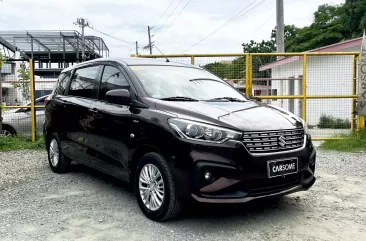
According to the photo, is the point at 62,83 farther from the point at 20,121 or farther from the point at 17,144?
the point at 20,121

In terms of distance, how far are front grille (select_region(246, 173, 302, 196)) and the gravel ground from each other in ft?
1.25

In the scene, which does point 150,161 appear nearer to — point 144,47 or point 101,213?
point 101,213

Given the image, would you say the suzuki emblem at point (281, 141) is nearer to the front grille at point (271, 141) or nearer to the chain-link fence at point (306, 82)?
the front grille at point (271, 141)

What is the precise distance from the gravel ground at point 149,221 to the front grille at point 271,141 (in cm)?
74

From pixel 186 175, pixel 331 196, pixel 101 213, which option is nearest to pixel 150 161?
pixel 186 175

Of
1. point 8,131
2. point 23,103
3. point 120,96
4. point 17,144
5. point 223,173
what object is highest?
point 120,96

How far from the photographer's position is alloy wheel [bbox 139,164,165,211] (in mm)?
3875

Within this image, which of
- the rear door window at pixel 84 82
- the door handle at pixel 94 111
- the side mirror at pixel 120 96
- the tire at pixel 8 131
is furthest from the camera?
the tire at pixel 8 131

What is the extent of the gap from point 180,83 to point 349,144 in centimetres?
532

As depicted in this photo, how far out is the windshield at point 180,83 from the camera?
176 inches

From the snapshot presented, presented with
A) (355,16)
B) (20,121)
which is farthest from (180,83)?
(355,16)

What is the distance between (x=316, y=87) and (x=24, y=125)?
7622 millimetres

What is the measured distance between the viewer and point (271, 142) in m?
3.72

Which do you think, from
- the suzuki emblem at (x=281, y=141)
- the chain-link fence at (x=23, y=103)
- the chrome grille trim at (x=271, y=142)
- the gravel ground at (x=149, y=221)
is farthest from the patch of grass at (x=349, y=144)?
the chain-link fence at (x=23, y=103)
